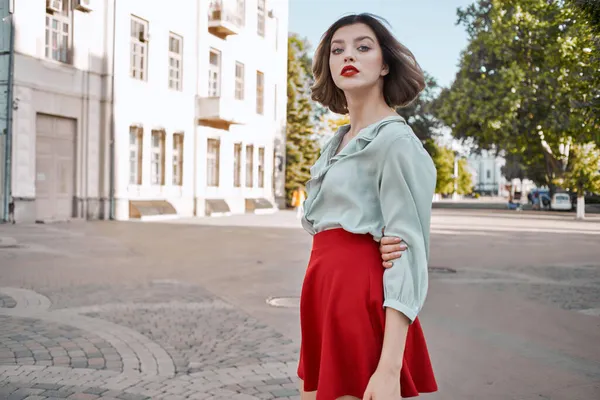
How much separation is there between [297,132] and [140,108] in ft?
55.6

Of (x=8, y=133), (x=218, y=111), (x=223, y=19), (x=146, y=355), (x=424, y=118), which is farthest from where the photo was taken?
(x=424, y=118)

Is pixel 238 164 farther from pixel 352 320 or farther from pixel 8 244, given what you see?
pixel 352 320

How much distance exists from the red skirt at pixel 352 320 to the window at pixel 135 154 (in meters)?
25.2

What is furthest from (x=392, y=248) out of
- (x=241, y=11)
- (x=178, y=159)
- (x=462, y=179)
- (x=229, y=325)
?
(x=462, y=179)

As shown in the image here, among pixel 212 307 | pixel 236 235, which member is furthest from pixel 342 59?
pixel 236 235

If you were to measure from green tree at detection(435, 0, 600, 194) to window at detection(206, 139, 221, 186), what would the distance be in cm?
1623

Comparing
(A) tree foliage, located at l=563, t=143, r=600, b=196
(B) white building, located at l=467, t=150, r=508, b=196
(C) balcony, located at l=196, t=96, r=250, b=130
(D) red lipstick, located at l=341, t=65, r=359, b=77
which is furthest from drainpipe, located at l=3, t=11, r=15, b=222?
(B) white building, located at l=467, t=150, r=508, b=196

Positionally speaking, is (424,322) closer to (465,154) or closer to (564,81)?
(564,81)

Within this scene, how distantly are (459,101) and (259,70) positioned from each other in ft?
42.3

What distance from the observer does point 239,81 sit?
34.6 metres

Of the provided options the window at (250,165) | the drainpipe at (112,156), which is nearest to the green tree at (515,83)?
the window at (250,165)

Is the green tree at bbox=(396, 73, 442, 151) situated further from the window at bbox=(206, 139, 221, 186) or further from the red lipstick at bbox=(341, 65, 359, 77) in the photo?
the red lipstick at bbox=(341, 65, 359, 77)

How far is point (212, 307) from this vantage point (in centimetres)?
764

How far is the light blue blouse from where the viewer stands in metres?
1.84
